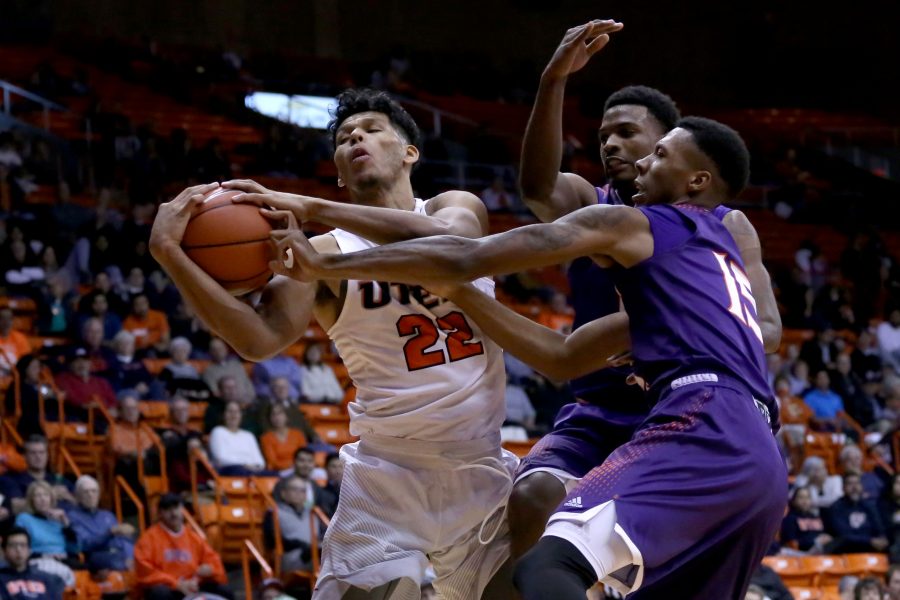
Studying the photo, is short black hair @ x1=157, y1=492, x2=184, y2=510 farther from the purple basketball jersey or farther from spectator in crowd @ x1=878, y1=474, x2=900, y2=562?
spectator in crowd @ x1=878, y1=474, x2=900, y2=562

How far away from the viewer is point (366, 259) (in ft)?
13.3

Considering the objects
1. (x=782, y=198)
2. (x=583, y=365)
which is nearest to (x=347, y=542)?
(x=583, y=365)

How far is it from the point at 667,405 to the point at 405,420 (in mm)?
1226

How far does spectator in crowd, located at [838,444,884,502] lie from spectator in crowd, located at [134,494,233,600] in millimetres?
6703

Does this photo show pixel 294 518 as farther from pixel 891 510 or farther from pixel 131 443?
pixel 891 510

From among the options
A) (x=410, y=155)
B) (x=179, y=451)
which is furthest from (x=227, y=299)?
(x=179, y=451)

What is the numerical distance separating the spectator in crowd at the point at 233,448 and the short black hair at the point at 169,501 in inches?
48.8

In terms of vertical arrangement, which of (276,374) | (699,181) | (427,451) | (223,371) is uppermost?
(699,181)

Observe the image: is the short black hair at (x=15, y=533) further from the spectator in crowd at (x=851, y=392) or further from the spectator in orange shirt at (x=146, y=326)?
the spectator in crowd at (x=851, y=392)

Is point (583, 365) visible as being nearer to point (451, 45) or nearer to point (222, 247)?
point (222, 247)

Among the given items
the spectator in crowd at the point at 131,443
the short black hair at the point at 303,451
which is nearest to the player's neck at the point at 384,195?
the short black hair at the point at 303,451

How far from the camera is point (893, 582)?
1120 cm

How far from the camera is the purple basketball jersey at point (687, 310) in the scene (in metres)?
3.92

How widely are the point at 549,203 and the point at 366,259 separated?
4.33ft
